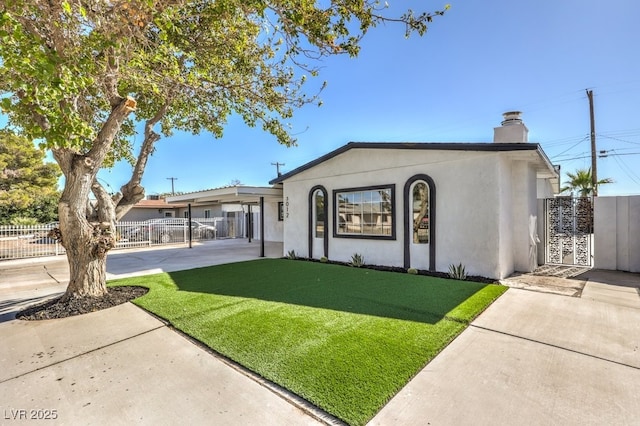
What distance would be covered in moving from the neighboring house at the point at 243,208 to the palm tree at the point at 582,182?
19.8 metres

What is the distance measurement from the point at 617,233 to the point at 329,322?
8.90 m

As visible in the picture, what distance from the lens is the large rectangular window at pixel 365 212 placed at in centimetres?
894

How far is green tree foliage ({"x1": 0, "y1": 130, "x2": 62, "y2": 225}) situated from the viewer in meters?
21.2

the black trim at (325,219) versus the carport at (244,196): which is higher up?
the carport at (244,196)

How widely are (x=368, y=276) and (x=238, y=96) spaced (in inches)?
215

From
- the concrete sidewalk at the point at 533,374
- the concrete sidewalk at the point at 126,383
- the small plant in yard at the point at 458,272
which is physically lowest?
the concrete sidewalk at the point at 126,383

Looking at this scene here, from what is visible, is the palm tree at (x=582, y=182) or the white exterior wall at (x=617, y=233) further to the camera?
the palm tree at (x=582, y=182)

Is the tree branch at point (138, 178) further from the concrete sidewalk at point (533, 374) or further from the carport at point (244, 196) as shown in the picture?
the concrete sidewalk at point (533, 374)

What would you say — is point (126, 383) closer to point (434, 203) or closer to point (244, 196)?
point (434, 203)

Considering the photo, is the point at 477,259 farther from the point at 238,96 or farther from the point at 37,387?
the point at 37,387

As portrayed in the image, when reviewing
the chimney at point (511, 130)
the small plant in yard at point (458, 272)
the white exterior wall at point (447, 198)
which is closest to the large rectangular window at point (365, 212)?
the white exterior wall at point (447, 198)

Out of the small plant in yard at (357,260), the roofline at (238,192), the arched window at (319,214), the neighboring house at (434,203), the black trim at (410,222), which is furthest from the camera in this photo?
the roofline at (238,192)

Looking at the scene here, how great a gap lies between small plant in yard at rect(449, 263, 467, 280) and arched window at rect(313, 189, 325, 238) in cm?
458

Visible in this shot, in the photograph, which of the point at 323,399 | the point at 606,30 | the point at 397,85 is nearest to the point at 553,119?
the point at 606,30
